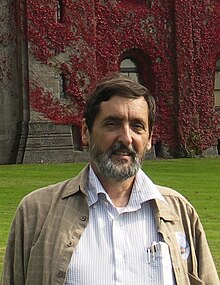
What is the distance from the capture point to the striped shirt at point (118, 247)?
3.41 m

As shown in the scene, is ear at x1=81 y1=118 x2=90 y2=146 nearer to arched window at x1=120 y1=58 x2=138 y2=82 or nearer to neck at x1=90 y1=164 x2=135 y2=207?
neck at x1=90 y1=164 x2=135 y2=207

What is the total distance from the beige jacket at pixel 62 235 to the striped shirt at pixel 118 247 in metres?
0.04

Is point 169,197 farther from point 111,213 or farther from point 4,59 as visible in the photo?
point 4,59

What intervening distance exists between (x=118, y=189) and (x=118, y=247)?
12.5 inches

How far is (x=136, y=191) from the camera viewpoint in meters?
3.63

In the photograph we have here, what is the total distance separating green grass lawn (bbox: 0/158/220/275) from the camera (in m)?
12.0

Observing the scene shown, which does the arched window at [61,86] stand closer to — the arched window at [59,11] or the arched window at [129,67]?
the arched window at [59,11]

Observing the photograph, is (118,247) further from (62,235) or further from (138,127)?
(138,127)

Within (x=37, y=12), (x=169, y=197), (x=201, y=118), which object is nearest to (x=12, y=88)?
(x=37, y=12)

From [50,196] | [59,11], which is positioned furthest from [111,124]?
[59,11]

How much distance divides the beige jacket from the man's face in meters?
0.15

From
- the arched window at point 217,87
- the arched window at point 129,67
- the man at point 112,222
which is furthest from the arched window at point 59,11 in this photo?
the man at point 112,222

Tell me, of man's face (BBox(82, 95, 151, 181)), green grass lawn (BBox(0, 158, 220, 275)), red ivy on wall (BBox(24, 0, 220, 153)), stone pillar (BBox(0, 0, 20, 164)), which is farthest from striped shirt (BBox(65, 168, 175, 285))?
stone pillar (BBox(0, 0, 20, 164))

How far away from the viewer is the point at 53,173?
72.1ft
